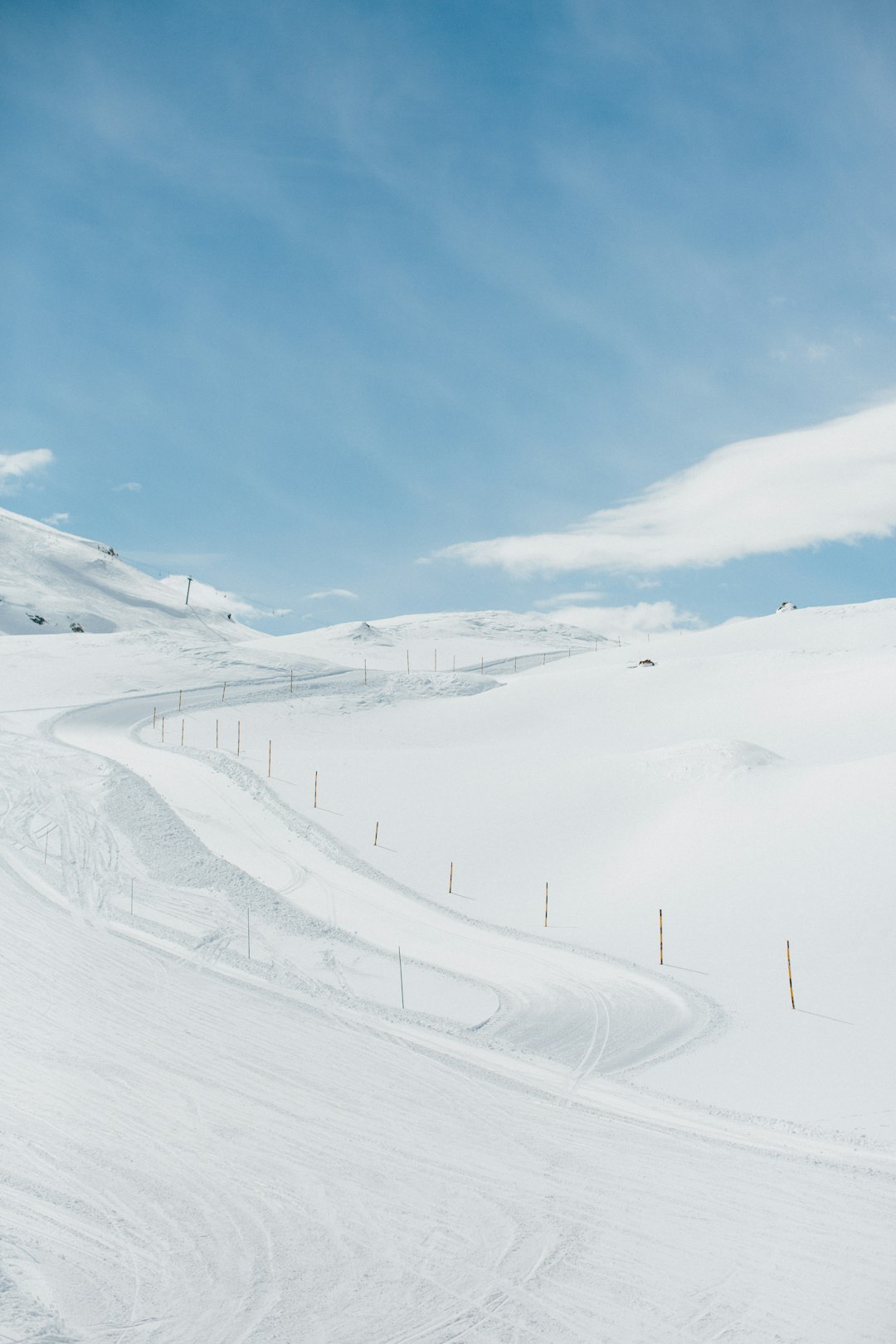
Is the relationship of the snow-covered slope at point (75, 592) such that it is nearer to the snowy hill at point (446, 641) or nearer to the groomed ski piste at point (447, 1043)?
the snowy hill at point (446, 641)

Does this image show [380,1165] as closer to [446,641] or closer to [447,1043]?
[447,1043]

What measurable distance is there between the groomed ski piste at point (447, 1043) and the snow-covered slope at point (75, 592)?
339 feet

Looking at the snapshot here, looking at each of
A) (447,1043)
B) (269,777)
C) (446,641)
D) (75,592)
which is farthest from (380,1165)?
(75,592)

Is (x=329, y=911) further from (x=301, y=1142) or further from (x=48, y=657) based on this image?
(x=48, y=657)

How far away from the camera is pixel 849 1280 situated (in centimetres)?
848

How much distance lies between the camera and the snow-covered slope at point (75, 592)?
136 meters

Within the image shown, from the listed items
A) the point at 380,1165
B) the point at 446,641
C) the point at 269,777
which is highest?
the point at 446,641

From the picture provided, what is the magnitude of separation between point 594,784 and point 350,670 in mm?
35281

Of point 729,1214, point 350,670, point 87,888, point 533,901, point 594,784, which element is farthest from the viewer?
point 350,670

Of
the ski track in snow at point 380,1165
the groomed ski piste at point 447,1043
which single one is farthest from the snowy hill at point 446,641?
the ski track in snow at point 380,1165

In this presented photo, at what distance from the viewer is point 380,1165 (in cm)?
1045

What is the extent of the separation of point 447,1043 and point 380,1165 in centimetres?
430

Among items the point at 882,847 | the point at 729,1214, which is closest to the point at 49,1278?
the point at 729,1214

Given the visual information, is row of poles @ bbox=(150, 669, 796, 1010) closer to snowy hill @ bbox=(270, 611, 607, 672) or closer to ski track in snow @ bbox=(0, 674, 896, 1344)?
ski track in snow @ bbox=(0, 674, 896, 1344)
